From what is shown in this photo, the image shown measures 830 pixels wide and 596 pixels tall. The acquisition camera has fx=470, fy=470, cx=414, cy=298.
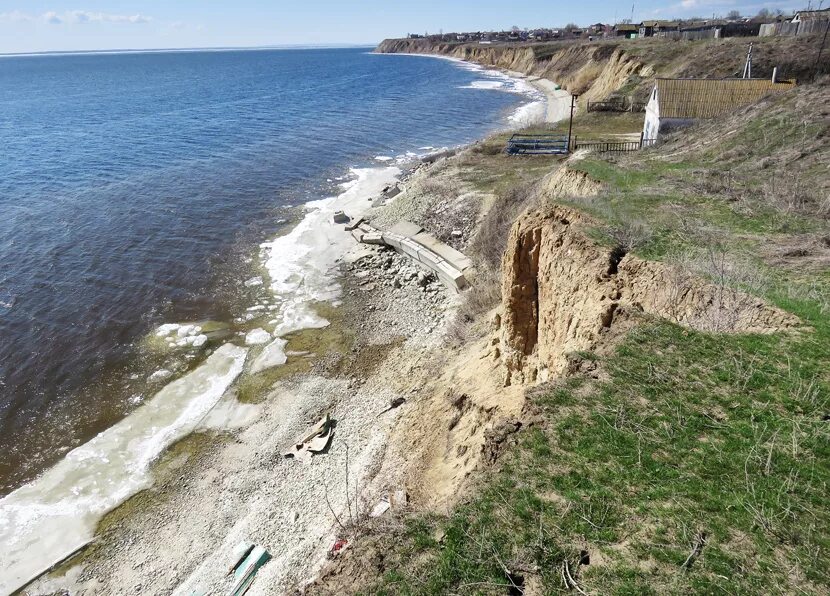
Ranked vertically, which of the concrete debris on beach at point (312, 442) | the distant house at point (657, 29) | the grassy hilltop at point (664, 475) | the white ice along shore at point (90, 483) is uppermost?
the distant house at point (657, 29)

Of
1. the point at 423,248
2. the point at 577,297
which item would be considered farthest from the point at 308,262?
the point at 577,297

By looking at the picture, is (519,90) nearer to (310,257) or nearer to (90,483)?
(310,257)

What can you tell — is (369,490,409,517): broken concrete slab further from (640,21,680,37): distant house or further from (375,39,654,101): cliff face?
(640,21,680,37): distant house

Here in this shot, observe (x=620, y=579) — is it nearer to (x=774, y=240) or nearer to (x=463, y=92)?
(x=774, y=240)

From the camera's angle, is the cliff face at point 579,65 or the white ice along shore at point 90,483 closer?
the white ice along shore at point 90,483

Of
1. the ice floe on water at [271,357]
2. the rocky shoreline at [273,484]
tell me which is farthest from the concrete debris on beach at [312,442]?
the ice floe on water at [271,357]

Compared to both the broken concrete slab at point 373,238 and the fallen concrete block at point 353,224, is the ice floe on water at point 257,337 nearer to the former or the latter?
the broken concrete slab at point 373,238
